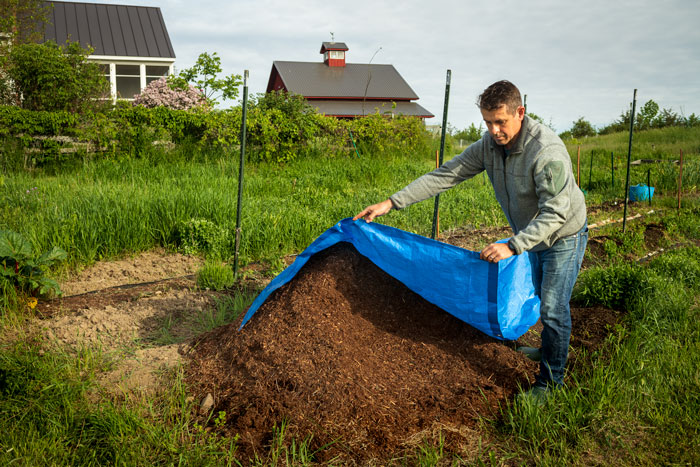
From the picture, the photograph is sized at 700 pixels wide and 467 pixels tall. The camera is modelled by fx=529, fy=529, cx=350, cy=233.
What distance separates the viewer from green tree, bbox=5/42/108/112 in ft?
30.5

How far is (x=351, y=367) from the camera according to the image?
9.42ft

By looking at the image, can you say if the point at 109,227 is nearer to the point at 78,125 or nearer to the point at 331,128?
the point at 78,125

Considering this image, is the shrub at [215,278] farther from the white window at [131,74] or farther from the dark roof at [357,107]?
the dark roof at [357,107]

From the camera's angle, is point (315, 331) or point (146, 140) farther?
point (146, 140)

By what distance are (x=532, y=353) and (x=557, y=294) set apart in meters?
0.67

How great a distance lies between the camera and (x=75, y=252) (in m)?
4.99

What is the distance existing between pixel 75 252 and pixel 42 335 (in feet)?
5.25

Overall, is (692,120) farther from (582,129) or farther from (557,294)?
(557,294)

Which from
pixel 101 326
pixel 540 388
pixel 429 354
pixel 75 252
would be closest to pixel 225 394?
pixel 429 354

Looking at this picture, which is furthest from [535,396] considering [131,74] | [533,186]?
[131,74]

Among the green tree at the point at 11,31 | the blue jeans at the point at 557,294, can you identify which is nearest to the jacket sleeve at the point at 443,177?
the blue jeans at the point at 557,294

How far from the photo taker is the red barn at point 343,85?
85.5 ft

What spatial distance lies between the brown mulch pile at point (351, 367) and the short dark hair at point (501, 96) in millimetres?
1284

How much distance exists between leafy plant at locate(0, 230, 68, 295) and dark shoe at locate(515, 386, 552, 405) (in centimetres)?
343
